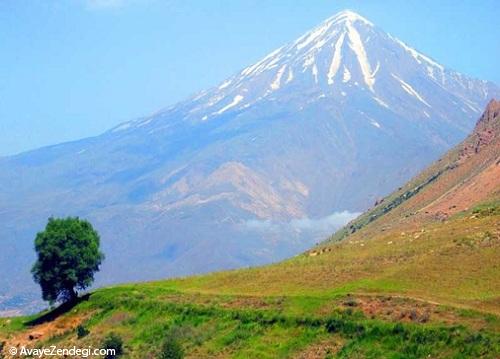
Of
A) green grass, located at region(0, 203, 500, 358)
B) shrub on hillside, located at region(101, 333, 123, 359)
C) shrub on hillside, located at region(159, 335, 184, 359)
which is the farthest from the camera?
shrub on hillside, located at region(101, 333, 123, 359)

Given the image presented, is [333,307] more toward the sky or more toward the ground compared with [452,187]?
more toward the ground

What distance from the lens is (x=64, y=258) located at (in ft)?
165

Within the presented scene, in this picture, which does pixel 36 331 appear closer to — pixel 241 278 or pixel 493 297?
pixel 241 278

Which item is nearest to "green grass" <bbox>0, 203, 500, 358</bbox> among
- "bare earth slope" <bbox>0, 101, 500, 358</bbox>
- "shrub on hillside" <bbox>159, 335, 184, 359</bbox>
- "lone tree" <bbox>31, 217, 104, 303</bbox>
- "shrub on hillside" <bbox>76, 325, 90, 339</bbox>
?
"bare earth slope" <bbox>0, 101, 500, 358</bbox>

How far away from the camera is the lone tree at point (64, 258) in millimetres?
50375

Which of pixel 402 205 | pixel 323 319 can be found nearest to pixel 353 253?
pixel 323 319

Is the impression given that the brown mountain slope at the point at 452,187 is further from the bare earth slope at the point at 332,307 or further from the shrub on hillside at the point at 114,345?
the shrub on hillside at the point at 114,345

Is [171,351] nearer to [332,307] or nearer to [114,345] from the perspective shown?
[114,345]

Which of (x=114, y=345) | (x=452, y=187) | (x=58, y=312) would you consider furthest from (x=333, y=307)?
(x=452, y=187)

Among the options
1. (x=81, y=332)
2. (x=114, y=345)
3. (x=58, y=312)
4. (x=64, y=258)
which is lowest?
(x=114, y=345)

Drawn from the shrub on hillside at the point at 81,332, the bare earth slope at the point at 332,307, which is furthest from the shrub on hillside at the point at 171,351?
the shrub on hillside at the point at 81,332

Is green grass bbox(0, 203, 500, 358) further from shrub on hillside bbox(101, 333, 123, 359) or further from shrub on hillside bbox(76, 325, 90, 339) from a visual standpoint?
shrub on hillside bbox(101, 333, 123, 359)

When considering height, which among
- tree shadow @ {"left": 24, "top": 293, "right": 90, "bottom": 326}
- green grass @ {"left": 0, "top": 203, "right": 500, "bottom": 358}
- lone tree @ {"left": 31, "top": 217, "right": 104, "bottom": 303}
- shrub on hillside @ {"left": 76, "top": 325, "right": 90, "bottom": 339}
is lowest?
green grass @ {"left": 0, "top": 203, "right": 500, "bottom": 358}

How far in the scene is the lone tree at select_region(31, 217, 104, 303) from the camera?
5038 cm
